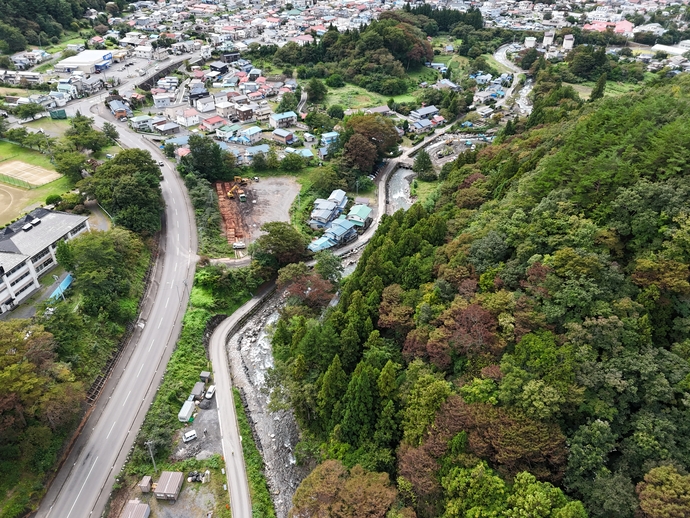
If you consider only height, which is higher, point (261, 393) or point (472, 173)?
point (472, 173)

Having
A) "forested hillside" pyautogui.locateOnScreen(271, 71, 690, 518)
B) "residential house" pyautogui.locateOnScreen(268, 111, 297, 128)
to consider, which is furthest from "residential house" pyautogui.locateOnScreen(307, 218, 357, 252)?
"residential house" pyautogui.locateOnScreen(268, 111, 297, 128)

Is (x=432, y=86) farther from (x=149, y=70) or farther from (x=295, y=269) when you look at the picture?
(x=295, y=269)

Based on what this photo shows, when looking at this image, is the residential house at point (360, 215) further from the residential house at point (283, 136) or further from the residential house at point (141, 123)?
the residential house at point (141, 123)

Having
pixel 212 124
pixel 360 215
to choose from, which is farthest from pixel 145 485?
pixel 212 124

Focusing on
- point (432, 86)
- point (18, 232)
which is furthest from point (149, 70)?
point (18, 232)

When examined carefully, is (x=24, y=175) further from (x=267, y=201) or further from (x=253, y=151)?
(x=267, y=201)
